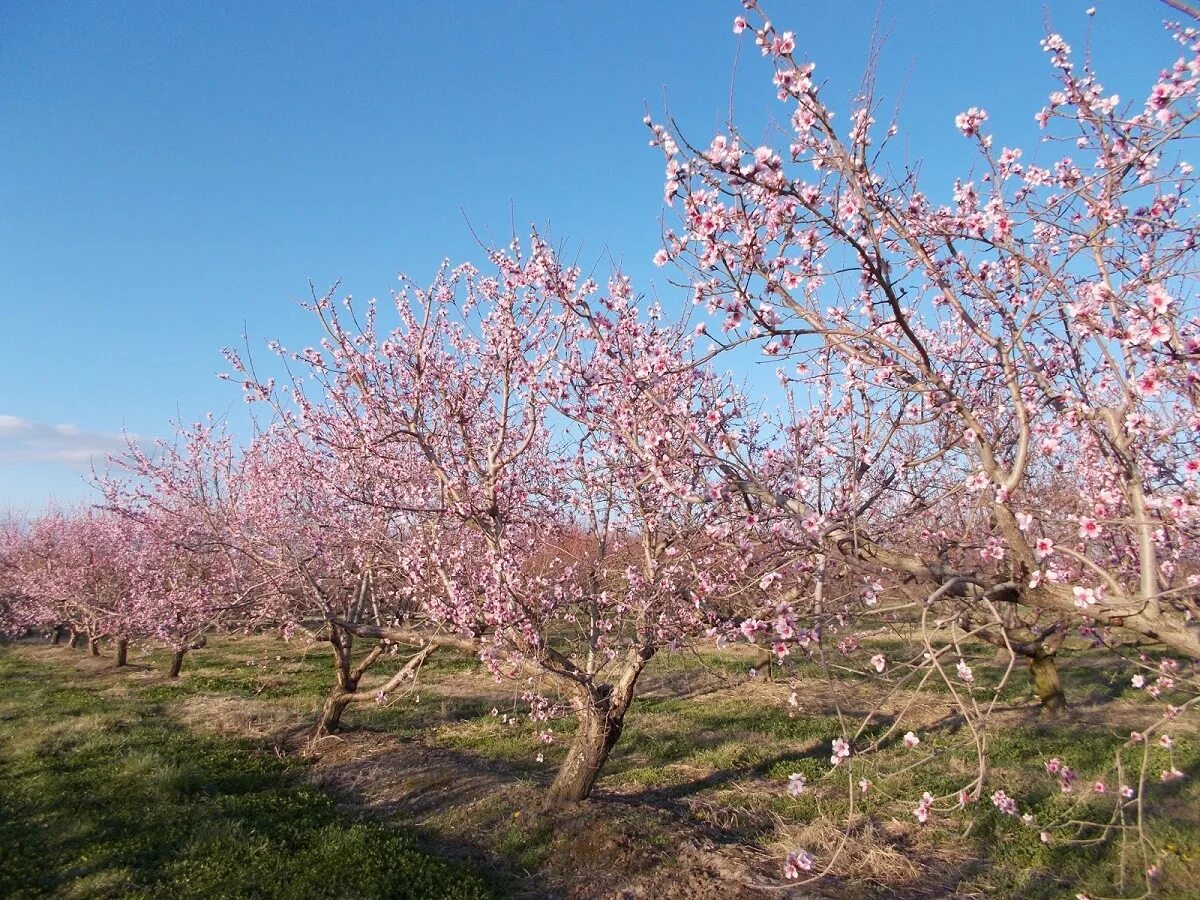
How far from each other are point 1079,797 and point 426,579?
7036mm

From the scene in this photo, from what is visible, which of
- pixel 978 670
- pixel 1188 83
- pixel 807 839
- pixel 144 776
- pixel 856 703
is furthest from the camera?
pixel 978 670

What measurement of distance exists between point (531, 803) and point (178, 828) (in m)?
3.51

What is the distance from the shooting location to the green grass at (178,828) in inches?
247

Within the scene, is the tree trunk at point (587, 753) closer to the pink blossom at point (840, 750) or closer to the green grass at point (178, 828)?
the green grass at point (178, 828)

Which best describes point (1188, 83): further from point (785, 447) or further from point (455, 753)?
point (455, 753)

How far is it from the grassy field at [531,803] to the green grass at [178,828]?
3 centimetres

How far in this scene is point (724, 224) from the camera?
410 centimetres

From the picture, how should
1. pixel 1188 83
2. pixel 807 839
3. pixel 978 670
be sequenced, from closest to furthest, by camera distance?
pixel 1188 83 < pixel 807 839 < pixel 978 670

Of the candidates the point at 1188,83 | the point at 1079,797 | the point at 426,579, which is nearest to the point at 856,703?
the point at 1079,797

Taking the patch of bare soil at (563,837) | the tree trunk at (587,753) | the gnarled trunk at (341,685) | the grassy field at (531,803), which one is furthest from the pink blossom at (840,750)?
the gnarled trunk at (341,685)

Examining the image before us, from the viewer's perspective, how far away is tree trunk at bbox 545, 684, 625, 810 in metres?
7.66

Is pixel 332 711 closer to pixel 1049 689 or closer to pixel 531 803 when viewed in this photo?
pixel 531 803

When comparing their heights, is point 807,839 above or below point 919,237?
below

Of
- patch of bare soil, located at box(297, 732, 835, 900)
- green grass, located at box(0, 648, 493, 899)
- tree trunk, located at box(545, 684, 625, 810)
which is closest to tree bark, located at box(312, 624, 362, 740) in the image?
green grass, located at box(0, 648, 493, 899)
